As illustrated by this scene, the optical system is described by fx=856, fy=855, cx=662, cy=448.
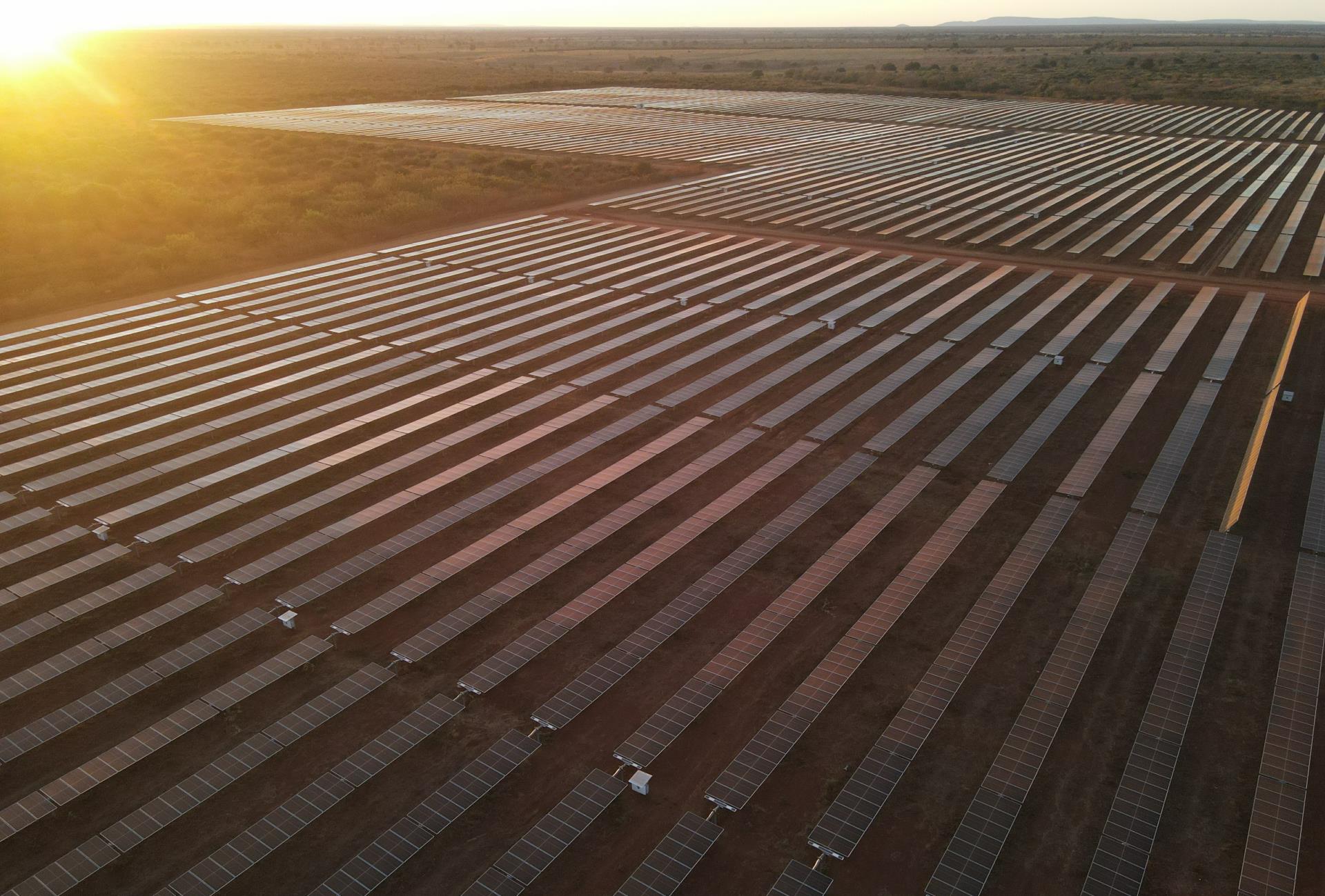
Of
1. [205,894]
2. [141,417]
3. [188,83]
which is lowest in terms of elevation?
[205,894]

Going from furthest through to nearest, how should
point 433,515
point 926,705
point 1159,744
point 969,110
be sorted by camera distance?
point 969,110, point 433,515, point 926,705, point 1159,744

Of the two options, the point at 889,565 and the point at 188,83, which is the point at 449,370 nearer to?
the point at 889,565

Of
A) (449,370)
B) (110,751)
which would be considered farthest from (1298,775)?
(449,370)

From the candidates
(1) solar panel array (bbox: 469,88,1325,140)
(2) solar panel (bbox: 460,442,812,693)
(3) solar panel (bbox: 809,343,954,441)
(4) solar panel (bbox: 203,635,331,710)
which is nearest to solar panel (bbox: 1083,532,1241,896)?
(2) solar panel (bbox: 460,442,812,693)

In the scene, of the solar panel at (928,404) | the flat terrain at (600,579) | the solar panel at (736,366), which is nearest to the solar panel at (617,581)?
the flat terrain at (600,579)

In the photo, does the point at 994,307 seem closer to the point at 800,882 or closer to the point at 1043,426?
the point at 1043,426

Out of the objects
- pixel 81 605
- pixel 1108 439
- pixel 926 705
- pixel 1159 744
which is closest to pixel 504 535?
pixel 81 605
